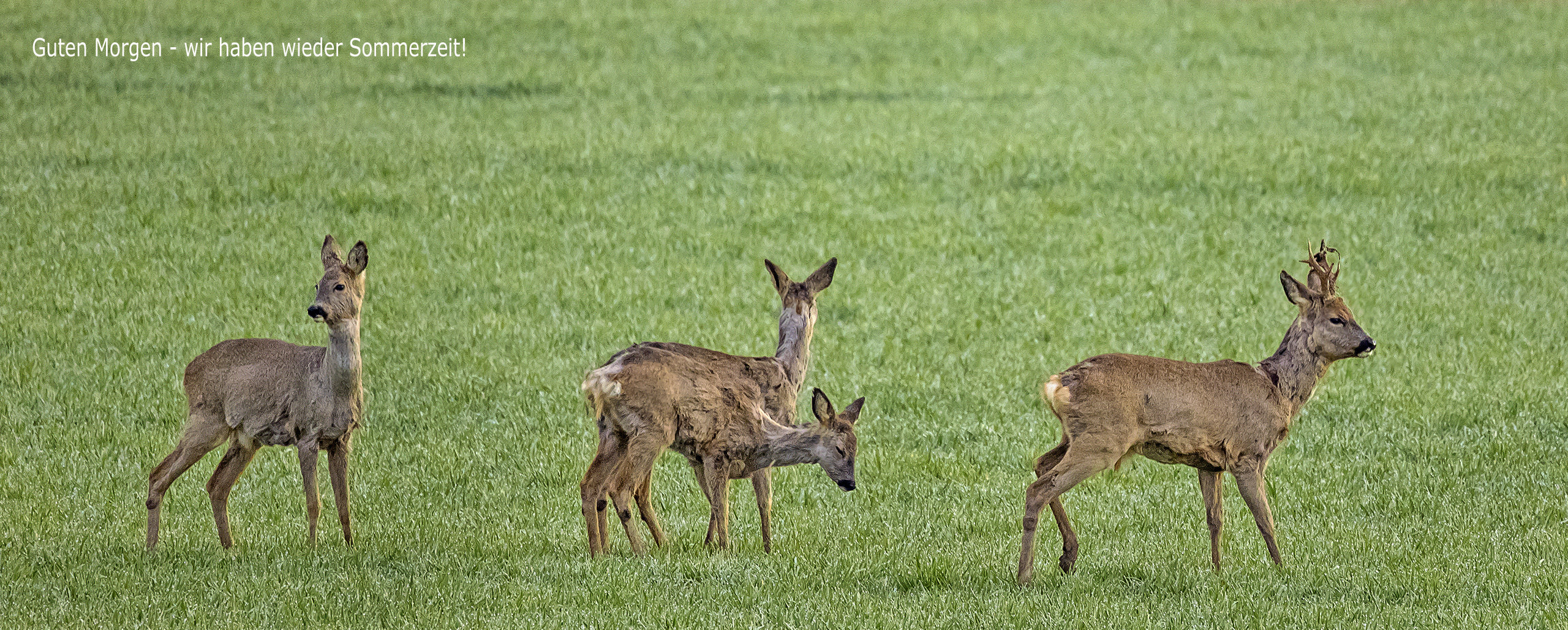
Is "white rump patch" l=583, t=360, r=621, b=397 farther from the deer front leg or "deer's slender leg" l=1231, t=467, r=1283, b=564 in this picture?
"deer's slender leg" l=1231, t=467, r=1283, b=564

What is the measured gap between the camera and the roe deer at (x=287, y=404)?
869 cm

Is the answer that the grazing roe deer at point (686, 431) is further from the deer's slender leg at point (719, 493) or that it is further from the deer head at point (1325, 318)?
the deer head at point (1325, 318)

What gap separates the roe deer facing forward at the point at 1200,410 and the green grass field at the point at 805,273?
18.6 inches

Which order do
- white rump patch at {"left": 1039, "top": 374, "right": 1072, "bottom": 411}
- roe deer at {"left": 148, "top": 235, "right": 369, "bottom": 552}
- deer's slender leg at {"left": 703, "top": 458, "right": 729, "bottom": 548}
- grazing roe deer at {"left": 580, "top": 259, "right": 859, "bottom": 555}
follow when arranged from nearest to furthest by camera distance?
white rump patch at {"left": 1039, "top": 374, "right": 1072, "bottom": 411}, grazing roe deer at {"left": 580, "top": 259, "right": 859, "bottom": 555}, roe deer at {"left": 148, "top": 235, "right": 369, "bottom": 552}, deer's slender leg at {"left": 703, "top": 458, "right": 729, "bottom": 548}

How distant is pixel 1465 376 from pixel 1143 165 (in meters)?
6.89

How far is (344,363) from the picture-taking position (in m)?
8.69

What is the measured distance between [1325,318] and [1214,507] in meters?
1.15

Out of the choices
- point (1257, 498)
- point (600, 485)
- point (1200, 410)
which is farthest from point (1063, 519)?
point (600, 485)

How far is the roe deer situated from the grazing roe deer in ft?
4.12

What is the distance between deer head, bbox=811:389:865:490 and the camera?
344 inches

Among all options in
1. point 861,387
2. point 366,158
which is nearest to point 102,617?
point 861,387

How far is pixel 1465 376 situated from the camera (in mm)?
13844

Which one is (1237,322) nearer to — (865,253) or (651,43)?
(865,253)

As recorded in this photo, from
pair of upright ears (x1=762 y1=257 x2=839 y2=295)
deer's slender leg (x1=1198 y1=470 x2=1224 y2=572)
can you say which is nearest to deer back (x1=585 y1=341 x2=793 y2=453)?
pair of upright ears (x1=762 y1=257 x2=839 y2=295)
